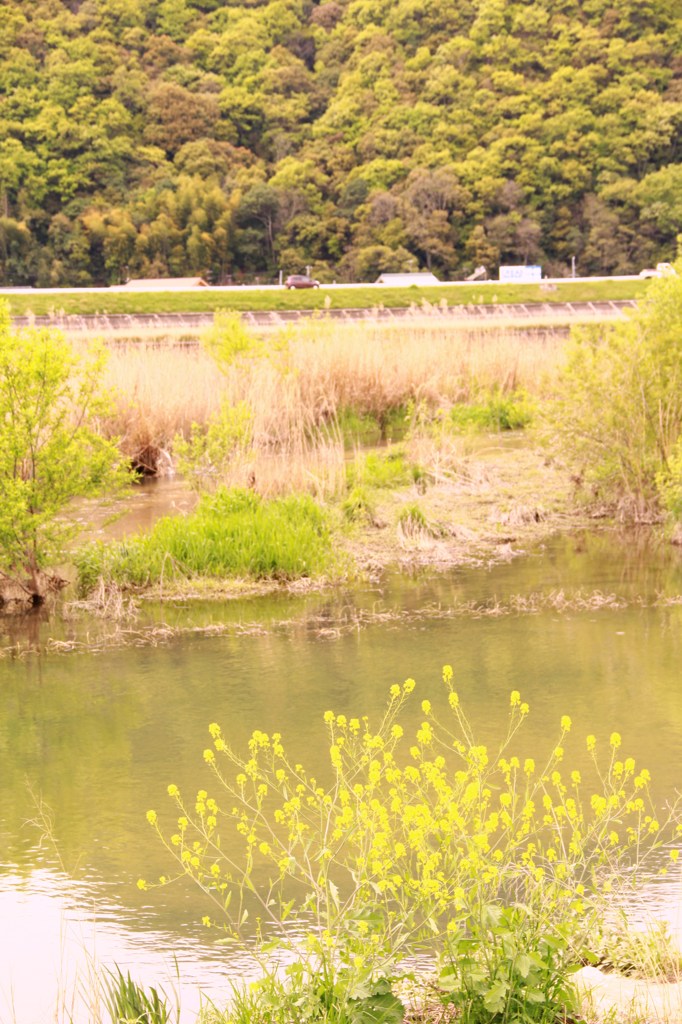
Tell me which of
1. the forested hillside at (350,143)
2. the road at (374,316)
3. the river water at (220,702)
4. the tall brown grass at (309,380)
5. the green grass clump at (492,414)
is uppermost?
the forested hillside at (350,143)

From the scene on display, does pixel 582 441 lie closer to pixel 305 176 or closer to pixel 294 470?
pixel 294 470

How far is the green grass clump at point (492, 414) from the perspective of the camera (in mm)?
18188

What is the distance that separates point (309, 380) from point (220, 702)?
440 inches

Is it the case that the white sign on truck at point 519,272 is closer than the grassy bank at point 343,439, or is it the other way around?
the grassy bank at point 343,439

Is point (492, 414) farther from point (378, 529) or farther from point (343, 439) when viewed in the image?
point (378, 529)

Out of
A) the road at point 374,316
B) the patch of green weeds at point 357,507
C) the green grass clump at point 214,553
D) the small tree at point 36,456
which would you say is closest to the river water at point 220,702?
the green grass clump at point 214,553

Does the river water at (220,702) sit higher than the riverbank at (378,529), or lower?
lower

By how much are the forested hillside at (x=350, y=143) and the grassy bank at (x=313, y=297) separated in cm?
1819

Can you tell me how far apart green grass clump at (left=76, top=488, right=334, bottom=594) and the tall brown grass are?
1.61 m

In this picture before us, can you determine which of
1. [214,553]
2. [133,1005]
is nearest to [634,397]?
[214,553]

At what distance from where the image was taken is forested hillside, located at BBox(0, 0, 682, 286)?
70188 millimetres


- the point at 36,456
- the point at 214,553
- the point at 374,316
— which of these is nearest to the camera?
the point at 36,456

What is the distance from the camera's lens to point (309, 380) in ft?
57.8

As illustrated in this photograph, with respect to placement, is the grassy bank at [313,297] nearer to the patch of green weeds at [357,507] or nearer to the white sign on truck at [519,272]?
the white sign on truck at [519,272]
